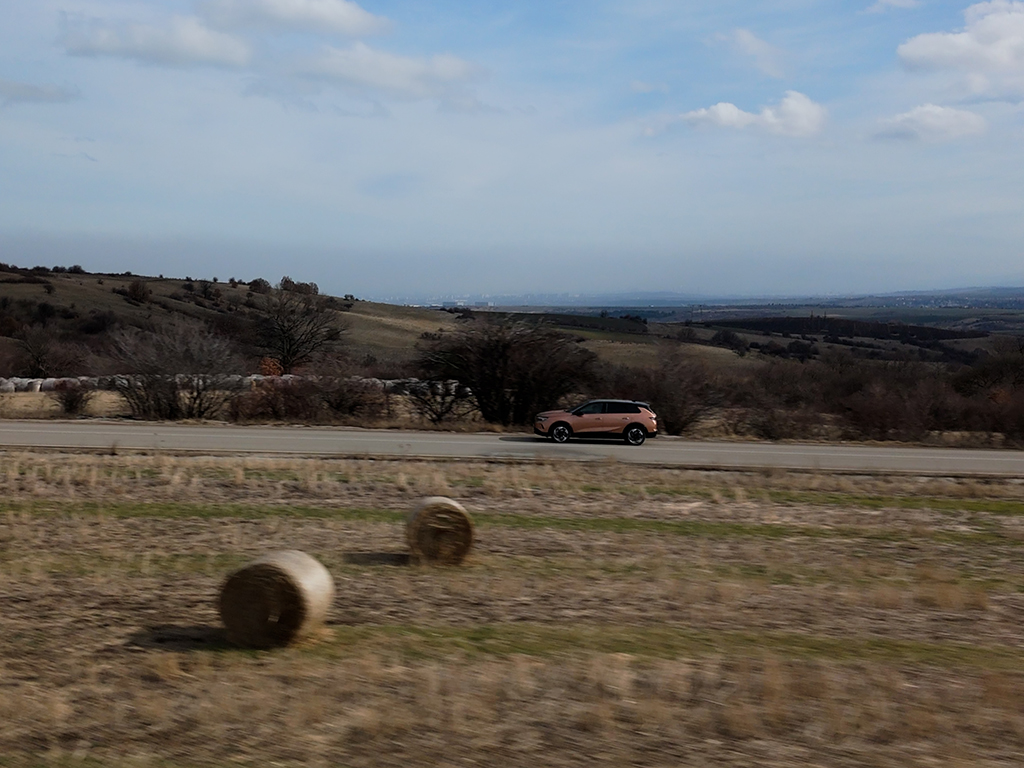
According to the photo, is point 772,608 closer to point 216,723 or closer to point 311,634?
point 311,634

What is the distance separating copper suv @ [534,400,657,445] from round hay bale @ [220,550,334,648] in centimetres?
2051

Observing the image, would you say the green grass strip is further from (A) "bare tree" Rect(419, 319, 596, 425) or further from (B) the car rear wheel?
(A) "bare tree" Rect(419, 319, 596, 425)

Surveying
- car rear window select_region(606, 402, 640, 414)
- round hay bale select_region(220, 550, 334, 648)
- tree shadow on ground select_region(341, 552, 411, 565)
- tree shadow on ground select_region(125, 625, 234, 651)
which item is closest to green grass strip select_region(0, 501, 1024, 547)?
tree shadow on ground select_region(341, 552, 411, 565)

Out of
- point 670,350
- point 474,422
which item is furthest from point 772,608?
point 670,350

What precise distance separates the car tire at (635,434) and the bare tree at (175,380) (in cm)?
1514

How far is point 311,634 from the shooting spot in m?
8.38

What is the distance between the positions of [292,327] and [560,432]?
99.7ft

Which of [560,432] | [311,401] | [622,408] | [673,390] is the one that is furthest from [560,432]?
[311,401]

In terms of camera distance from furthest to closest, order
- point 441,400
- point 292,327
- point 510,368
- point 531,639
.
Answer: point 292,327
point 441,400
point 510,368
point 531,639

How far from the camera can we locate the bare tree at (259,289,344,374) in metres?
55.1

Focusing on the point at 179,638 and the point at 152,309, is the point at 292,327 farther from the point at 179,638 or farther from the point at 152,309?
the point at 179,638

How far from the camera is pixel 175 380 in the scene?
3481cm

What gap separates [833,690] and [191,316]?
8286cm

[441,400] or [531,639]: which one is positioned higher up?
[441,400]
